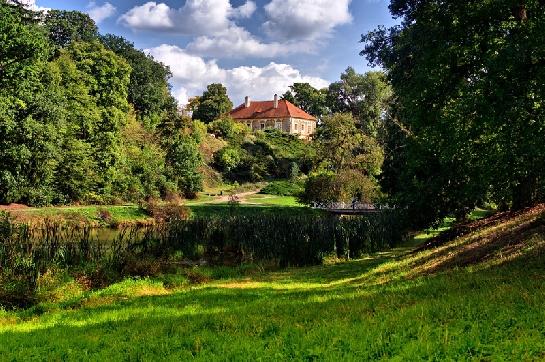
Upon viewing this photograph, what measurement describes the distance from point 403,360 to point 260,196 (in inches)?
2317

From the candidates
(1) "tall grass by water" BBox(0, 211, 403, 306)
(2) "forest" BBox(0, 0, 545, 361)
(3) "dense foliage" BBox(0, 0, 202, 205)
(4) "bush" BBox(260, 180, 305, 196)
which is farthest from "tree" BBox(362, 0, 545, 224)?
(4) "bush" BBox(260, 180, 305, 196)

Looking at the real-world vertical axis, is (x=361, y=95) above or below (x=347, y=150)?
above

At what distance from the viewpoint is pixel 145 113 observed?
7394 centimetres

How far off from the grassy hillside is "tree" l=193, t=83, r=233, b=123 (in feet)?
255

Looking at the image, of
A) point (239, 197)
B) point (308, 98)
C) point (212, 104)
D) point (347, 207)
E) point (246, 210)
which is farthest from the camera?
point (308, 98)

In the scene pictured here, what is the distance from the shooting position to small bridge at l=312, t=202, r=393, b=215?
45812 mm

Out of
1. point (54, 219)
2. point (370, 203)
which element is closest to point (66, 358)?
point (54, 219)

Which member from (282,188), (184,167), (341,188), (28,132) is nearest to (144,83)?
(184,167)

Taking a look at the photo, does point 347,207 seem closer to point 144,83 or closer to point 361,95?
point 144,83

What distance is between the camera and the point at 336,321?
26.0 feet

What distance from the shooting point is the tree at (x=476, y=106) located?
1293cm

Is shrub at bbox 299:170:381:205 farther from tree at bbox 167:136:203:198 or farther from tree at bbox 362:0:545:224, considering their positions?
tree at bbox 362:0:545:224

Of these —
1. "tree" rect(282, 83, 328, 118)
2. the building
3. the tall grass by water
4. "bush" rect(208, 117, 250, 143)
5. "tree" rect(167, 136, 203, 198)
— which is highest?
"tree" rect(282, 83, 328, 118)

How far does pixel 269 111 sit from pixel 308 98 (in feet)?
61.0
